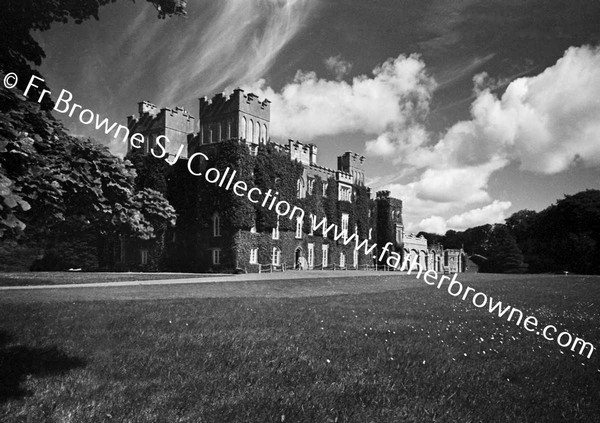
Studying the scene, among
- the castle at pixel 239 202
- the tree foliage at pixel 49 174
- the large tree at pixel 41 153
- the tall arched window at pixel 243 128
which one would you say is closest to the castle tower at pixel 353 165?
the castle at pixel 239 202

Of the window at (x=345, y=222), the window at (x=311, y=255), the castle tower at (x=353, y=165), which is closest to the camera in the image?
the window at (x=311, y=255)

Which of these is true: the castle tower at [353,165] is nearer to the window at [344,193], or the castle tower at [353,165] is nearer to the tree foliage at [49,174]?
the window at [344,193]

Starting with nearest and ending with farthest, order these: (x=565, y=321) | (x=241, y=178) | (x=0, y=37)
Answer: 1. (x=0, y=37)
2. (x=565, y=321)
3. (x=241, y=178)

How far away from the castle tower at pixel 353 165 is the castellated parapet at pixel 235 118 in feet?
52.0

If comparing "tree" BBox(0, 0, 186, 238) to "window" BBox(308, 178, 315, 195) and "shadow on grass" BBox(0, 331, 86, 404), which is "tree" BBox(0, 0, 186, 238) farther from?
"window" BBox(308, 178, 315, 195)

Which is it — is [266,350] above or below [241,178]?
below

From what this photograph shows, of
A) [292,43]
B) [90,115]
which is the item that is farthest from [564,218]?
[90,115]

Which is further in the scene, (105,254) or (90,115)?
(105,254)

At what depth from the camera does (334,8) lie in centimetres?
1616

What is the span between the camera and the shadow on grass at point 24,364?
20.2 ft

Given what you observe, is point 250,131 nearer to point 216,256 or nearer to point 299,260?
point 216,256

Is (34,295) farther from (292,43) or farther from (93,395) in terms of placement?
(292,43)

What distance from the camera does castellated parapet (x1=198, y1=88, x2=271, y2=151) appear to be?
133ft

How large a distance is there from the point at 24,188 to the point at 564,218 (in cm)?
6695
